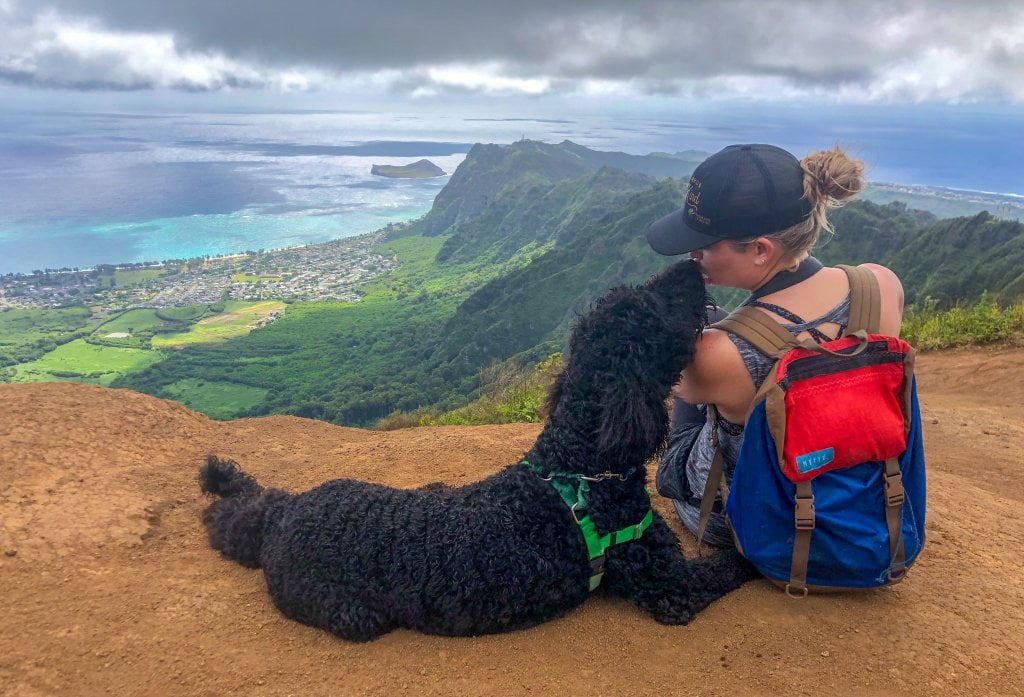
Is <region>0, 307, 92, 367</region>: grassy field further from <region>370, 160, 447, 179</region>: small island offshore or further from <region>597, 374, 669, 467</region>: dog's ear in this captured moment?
<region>370, 160, 447, 179</region>: small island offshore

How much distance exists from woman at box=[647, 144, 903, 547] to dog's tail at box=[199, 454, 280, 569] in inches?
107

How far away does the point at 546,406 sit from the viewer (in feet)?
10.1

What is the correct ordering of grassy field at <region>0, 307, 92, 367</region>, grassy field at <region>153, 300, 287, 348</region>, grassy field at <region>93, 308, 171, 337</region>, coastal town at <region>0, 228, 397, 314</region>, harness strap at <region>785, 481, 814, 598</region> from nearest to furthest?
harness strap at <region>785, 481, 814, 598</region>, grassy field at <region>0, 307, 92, 367</region>, grassy field at <region>153, 300, 287, 348</region>, grassy field at <region>93, 308, 171, 337</region>, coastal town at <region>0, 228, 397, 314</region>

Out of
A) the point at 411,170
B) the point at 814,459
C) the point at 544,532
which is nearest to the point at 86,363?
the point at 544,532

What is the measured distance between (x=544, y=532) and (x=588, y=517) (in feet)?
0.76

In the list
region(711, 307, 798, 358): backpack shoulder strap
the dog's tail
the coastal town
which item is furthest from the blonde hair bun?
the coastal town

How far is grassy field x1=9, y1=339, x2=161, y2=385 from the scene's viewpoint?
43.5 m

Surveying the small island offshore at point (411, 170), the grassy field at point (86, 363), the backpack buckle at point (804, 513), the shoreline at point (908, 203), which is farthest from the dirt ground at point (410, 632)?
the small island offshore at point (411, 170)

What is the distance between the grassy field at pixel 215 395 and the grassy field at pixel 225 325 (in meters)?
10.3

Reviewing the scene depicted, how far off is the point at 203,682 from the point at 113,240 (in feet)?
399

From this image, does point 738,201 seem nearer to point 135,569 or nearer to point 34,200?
point 135,569

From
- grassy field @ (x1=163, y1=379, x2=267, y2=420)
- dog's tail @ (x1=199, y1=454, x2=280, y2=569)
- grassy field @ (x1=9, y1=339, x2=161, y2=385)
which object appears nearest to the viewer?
dog's tail @ (x1=199, y1=454, x2=280, y2=569)

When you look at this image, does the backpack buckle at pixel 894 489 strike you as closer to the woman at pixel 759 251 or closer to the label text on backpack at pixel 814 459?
the label text on backpack at pixel 814 459

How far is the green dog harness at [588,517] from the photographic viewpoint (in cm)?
285
